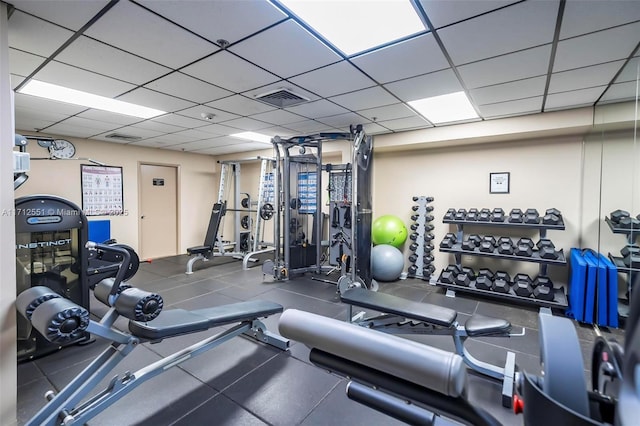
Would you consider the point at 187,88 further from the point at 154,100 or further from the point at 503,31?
the point at 503,31

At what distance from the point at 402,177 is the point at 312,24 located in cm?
362

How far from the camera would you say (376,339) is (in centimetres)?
→ 70

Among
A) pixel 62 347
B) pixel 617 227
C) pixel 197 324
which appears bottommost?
pixel 62 347

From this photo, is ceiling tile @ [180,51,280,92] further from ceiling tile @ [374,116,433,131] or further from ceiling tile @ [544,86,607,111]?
ceiling tile @ [544,86,607,111]

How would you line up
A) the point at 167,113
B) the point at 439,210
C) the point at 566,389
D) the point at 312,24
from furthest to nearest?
the point at 439,210, the point at 167,113, the point at 312,24, the point at 566,389

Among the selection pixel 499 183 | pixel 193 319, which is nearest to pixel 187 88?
pixel 193 319

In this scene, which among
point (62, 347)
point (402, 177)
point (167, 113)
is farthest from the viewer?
point (402, 177)

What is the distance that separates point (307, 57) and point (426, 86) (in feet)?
4.10

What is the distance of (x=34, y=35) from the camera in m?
1.93

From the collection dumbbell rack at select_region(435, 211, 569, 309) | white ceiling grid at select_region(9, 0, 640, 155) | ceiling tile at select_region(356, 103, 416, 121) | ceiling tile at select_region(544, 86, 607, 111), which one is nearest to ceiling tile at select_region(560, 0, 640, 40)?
white ceiling grid at select_region(9, 0, 640, 155)

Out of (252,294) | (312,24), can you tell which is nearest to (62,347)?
(252,294)

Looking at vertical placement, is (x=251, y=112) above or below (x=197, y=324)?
above

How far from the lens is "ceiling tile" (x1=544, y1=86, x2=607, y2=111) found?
2.87m

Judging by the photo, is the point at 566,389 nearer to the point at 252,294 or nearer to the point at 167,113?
the point at 252,294
